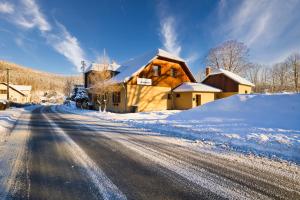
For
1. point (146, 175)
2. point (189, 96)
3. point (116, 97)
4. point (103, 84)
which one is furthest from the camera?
point (189, 96)

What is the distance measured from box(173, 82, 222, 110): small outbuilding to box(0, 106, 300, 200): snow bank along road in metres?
20.8

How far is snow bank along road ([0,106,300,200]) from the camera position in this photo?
3517 mm

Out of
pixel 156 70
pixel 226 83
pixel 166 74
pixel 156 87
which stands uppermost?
pixel 156 70

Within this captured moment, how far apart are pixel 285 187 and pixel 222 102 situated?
40.6 ft

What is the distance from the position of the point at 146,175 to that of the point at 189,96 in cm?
2367

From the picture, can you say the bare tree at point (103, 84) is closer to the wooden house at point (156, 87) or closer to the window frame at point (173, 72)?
the wooden house at point (156, 87)

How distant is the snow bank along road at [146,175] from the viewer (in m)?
3.52

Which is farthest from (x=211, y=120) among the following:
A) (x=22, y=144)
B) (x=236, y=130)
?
(x=22, y=144)

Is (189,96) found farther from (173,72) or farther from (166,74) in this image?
(166,74)

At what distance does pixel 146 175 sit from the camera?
4.36 m

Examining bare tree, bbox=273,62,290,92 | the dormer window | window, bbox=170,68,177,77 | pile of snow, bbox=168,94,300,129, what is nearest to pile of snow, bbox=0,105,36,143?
pile of snow, bbox=168,94,300,129

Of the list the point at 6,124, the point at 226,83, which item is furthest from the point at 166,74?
the point at 6,124

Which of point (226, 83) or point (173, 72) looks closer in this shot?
point (173, 72)

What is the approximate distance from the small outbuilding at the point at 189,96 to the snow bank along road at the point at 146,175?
20805mm
